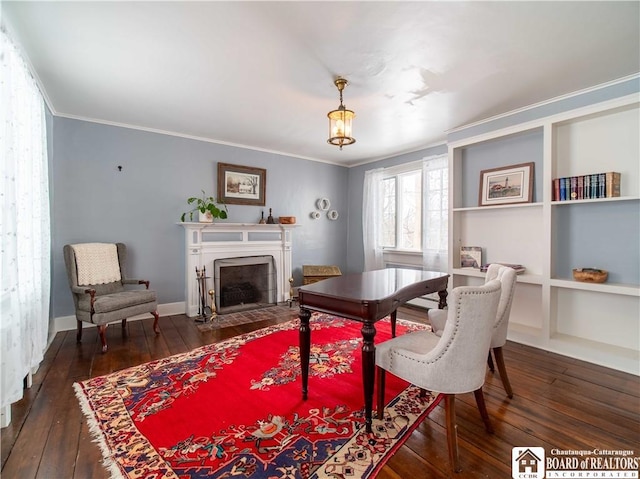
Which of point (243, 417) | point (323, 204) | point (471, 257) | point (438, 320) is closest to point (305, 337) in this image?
point (243, 417)

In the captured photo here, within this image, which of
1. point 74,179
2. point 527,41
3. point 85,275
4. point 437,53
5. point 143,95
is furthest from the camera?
point 74,179

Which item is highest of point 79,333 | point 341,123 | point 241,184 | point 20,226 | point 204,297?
point 341,123

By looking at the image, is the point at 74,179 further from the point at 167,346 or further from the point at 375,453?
the point at 375,453

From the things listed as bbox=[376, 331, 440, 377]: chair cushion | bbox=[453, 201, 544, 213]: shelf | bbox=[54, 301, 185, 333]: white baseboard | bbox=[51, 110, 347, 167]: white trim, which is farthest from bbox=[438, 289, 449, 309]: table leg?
bbox=[51, 110, 347, 167]: white trim

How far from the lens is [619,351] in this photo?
2639mm

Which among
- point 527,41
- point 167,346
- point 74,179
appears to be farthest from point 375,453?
point 74,179

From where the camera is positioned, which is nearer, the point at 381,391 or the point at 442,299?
the point at 381,391

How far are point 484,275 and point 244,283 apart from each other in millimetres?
3299

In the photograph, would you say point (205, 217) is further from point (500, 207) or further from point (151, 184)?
point (500, 207)

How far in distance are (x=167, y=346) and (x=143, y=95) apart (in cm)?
250

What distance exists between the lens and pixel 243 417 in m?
1.86

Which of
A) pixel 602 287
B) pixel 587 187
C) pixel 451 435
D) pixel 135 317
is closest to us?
pixel 451 435

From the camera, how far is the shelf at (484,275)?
10.1ft

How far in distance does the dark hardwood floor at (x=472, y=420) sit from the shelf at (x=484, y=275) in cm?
72
